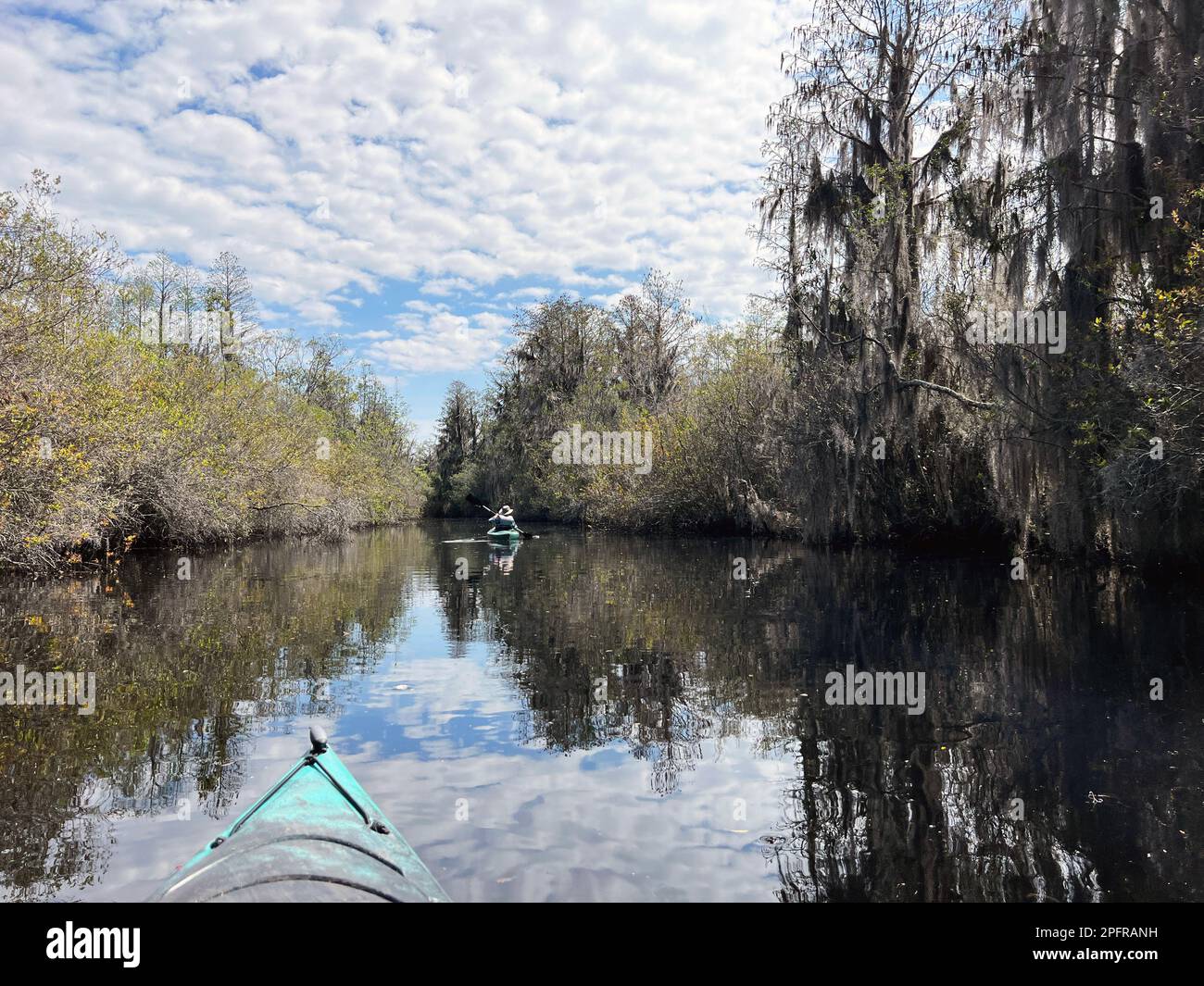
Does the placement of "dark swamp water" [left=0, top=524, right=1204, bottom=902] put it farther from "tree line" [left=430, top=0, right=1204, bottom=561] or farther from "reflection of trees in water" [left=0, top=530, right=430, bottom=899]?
"tree line" [left=430, top=0, right=1204, bottom=561]

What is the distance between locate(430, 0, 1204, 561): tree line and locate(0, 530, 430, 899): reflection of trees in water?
435 inches

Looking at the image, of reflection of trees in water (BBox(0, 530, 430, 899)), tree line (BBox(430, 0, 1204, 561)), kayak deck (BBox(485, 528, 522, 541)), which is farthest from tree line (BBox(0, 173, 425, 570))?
tree line (BBox(430, 0, 1204, 561))

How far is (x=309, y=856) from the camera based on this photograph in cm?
328

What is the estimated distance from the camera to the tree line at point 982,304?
40.7ft

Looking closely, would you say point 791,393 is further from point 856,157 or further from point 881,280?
point 856,157

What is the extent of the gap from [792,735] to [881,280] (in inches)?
618

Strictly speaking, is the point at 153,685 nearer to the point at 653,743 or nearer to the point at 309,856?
the point at 653,743

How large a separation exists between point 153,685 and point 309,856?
19.6 feet

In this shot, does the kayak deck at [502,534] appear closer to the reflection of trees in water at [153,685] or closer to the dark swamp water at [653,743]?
the reflection of trees in water at [153,685]

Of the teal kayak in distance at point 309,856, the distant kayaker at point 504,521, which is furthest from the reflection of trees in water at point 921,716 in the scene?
the distant kayaker at point 504,521

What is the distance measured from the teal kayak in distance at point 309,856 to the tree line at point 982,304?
10.8 meters

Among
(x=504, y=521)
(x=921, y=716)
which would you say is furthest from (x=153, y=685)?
(x=504, y=521)

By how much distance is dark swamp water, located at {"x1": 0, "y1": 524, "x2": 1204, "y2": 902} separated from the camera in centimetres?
427
